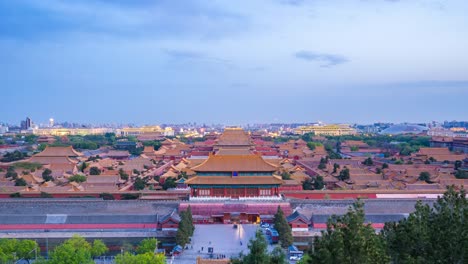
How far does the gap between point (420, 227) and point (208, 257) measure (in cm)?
1104

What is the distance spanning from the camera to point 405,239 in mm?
11133

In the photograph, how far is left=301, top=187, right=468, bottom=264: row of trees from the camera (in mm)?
9102

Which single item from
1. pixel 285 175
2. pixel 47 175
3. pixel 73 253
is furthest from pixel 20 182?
pixel 73 253

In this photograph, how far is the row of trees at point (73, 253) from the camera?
17.0 meters

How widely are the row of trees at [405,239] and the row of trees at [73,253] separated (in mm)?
8206

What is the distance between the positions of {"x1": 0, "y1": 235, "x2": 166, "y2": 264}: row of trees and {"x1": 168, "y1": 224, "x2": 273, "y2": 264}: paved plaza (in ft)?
6.44

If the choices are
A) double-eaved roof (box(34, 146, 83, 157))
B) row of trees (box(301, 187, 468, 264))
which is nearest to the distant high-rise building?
double-eaved roof (box(34, 146, 83, 157))

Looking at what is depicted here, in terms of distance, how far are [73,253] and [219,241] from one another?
7.30 m

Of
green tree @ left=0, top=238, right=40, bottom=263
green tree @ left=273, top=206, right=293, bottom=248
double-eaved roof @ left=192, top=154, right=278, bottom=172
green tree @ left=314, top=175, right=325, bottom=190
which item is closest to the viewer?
green tree @ left=0, top=238, right=40, bottom=263

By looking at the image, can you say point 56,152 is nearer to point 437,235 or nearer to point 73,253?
point 73,253

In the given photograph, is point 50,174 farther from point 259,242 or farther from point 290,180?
point 259,242

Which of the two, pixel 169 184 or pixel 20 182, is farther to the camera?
pixel 20 182

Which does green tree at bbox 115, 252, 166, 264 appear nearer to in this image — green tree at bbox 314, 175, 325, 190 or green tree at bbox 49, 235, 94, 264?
green tree at bbox 49, 235, 94, 264

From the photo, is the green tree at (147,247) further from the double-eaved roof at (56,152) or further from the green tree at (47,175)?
the double-eaved roof at (56,152)
